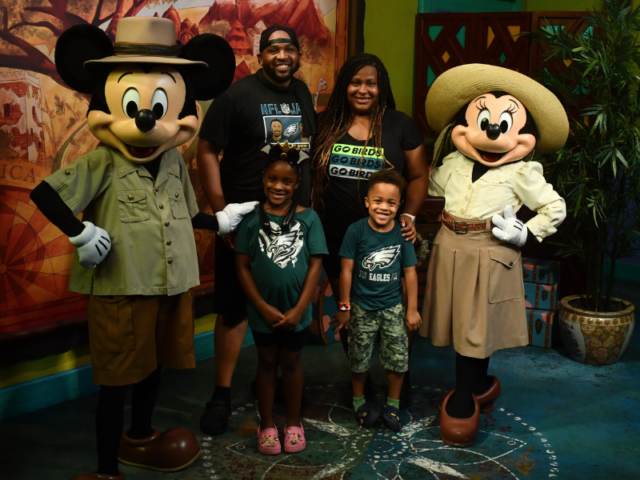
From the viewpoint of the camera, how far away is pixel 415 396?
3.67 meters

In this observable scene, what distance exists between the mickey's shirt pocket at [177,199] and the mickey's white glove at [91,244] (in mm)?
304

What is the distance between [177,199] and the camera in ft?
8.95

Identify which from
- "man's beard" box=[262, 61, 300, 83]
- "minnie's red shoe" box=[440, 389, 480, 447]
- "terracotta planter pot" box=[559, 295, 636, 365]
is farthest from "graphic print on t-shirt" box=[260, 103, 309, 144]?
"terracotta planter pot" box=[559, 295, 636, 365]

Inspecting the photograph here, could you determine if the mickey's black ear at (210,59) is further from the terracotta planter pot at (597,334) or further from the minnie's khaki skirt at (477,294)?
the terracotta planter pot at (597,334)

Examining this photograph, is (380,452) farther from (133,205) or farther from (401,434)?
(133,205)

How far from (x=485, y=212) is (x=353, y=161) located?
2.06 feet

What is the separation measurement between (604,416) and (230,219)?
2.11 meters

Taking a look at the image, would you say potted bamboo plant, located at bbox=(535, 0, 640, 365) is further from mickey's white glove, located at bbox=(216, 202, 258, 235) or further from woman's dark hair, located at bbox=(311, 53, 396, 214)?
mickey's white glove, located at bbox=(216, 202, 258, 235)

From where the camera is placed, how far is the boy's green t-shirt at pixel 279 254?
9.37 ft

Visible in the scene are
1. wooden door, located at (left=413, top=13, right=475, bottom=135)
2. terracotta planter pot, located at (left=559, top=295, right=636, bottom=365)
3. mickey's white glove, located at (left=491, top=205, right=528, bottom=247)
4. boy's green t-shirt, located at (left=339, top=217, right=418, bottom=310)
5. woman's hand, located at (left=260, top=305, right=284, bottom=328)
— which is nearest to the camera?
woman's hand, located at (left=260, top=305, right=284, bottom=328)

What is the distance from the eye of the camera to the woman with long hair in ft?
10.5

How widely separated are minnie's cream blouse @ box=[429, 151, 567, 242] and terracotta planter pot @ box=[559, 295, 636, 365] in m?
1.34

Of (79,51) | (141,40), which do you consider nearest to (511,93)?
(141,40)

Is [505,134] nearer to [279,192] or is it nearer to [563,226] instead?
[279,192]
